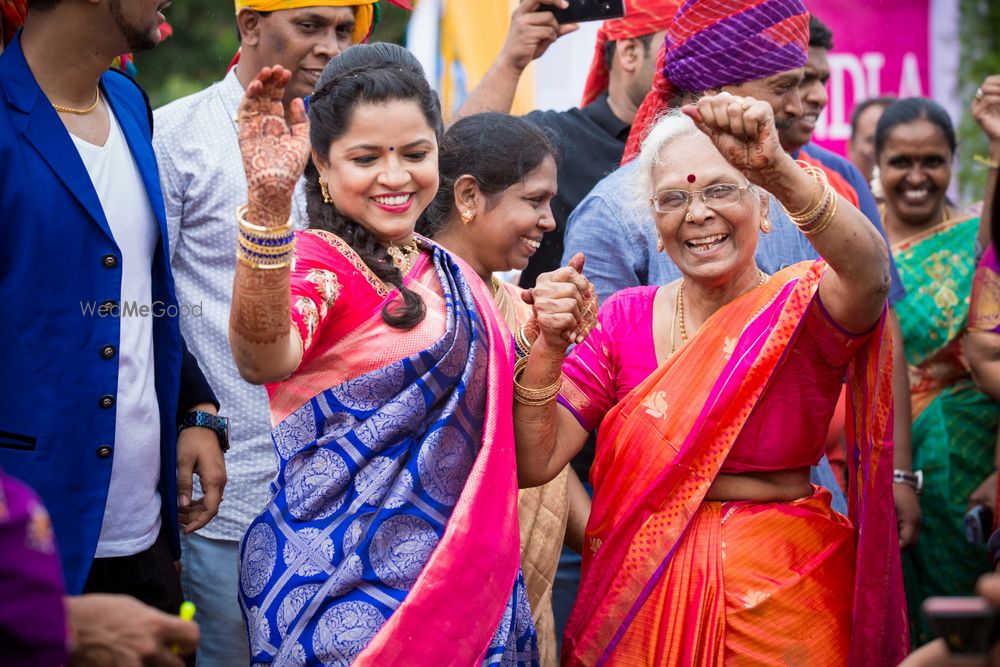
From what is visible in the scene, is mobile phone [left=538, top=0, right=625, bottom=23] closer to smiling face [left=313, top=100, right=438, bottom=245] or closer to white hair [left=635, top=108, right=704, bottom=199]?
white hair [left=635, top=108, right=704, bottom=199]

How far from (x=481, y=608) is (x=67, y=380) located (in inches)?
43.9

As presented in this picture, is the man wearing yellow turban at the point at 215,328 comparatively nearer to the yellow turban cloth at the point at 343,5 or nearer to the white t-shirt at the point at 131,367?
the yellow turban cloth at the point at 343,5

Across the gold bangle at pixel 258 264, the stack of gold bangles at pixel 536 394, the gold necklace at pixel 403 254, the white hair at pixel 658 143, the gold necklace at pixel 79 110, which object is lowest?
the stack of gold bangles at pixel 536 394

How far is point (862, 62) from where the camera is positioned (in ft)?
32.8

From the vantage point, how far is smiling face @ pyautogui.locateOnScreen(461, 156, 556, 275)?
14.2 feet

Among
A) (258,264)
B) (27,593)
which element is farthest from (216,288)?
(27,593)

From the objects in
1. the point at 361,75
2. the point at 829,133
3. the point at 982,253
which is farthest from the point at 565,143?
the point at 829,133

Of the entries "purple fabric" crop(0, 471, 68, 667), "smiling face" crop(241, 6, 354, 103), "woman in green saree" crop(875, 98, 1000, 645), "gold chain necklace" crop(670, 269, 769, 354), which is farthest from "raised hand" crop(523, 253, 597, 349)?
"woman in green saree" crop(875, 98, 1000, 645)

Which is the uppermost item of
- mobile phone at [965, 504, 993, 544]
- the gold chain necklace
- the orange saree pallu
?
the gold chain necklace

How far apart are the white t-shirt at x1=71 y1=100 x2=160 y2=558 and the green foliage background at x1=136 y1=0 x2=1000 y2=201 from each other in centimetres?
771

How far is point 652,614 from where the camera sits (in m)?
3.43

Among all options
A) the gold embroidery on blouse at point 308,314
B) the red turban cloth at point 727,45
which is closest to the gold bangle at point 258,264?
the gold embroidery on blouse at point 308,314

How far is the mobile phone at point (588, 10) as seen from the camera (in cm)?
512

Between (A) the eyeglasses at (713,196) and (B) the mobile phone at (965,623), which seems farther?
A: (A) the eyeglasses at (713,196)
